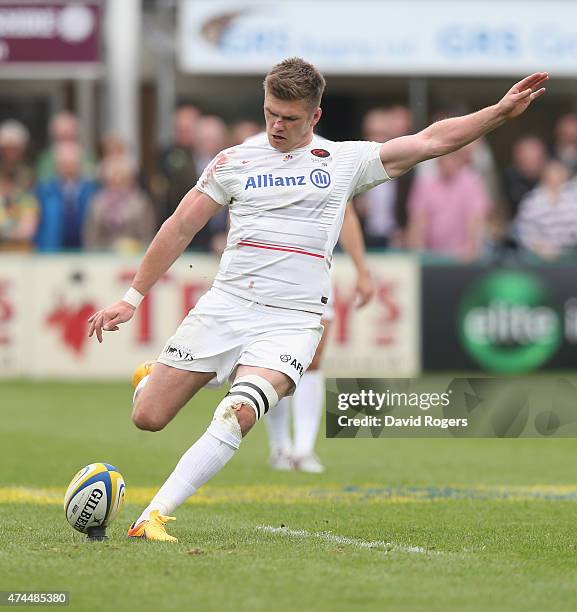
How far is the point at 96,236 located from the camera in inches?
715

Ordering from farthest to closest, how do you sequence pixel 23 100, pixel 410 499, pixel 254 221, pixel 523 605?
pixel 23 100 → pixel 410 499 → pixel 254 221 → pixel 523 605

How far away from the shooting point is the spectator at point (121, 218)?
18.1 metres

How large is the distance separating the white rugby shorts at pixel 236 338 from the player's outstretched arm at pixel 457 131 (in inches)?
35.3

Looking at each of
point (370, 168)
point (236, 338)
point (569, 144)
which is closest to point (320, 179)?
point (370, 168)

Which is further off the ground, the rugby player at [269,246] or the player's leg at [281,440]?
the rugby player at [269,246]

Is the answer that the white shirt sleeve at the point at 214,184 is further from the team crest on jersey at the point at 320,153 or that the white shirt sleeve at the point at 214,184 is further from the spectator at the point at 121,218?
the spectator at the point at 121,218

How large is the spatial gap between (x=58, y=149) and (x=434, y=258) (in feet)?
14.9

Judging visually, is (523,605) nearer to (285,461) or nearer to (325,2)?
(285,461)

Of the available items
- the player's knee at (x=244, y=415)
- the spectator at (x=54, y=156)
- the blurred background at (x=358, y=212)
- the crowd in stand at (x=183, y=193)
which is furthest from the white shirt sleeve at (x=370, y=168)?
the spectator at (x=54, y=156)

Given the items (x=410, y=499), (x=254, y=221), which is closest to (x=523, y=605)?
(x=254, y=221)

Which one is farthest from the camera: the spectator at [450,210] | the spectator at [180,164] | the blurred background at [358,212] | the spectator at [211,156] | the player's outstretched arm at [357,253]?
the spectator at [450,210]

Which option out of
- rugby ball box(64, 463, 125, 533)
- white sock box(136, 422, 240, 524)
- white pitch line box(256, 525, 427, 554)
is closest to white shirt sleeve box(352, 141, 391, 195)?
white sock box(136, 422, 240, 524)

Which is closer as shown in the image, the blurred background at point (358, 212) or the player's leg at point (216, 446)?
the player's leg at point (216, 446)

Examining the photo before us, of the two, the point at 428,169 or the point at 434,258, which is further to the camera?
the point at 428,169
